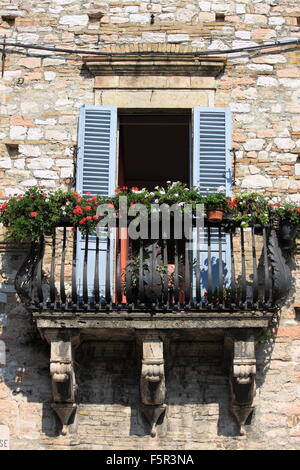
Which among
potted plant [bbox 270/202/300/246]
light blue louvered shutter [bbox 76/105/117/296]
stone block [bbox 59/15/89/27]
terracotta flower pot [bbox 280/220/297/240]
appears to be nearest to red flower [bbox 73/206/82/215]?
light blue louvered shutter [bbox 76/105/117/296]

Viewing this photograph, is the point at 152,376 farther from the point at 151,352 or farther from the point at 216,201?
the point at 216,201

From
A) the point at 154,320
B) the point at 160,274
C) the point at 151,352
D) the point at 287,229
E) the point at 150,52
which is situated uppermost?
the point at 150,52

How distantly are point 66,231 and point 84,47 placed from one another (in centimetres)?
225

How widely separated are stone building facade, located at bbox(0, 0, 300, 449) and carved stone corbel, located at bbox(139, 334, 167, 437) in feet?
0.61

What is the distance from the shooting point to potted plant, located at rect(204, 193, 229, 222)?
8.29 metres

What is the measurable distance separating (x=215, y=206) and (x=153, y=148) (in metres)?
4.42

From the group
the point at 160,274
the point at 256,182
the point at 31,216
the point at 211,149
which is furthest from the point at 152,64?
the point at 160,274

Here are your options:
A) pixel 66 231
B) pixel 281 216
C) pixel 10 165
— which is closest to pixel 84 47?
pixel 10 165

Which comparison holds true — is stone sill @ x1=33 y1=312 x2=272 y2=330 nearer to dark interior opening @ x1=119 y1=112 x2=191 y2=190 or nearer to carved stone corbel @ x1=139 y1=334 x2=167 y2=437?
carved stone corbel @ x1=139 y1=334 x2=167 y2=437

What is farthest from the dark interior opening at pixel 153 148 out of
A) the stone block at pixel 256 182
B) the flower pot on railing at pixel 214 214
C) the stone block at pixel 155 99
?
the flower pot on railing at pixel 214 214

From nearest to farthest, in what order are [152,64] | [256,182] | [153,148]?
[256,182]
[152,64]
[153,148]

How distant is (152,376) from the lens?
8.09m

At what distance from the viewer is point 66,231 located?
8938 millimetres
